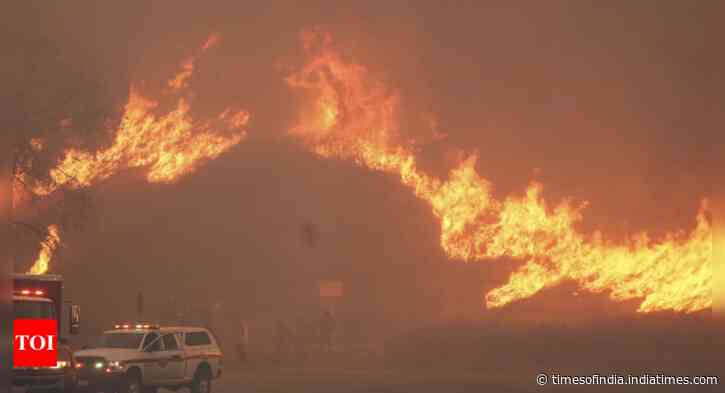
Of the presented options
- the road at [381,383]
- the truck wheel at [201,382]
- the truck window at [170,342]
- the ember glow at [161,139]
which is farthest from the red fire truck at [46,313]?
the ember glow at [161,139]

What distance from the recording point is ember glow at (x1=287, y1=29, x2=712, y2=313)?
142ft

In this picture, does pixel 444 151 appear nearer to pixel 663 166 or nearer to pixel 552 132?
pixel 552 132

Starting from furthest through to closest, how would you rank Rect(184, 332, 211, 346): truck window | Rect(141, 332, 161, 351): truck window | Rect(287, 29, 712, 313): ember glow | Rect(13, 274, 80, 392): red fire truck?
1. Rect(287, 29, 712, 313): ember glow
2. Rect(184, 332, 211, 346): truck window
3. Rect(141, 332, 161, 351): truck window
4. Rect(13, 274, 80, 392): red fire truck

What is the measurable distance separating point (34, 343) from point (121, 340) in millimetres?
18936

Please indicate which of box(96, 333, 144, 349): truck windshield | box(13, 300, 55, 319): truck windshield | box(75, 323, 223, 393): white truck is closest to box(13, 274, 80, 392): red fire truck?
box(13, 300, 55, 319): truck windshield

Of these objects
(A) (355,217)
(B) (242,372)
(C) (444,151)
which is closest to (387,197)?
(A) (355,217)

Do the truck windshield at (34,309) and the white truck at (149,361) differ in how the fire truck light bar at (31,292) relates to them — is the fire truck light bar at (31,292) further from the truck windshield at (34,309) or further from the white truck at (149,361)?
the white truck at (149,361)

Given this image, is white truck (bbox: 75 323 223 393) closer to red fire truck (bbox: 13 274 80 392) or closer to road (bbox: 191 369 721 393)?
red fire truck (bbox: 13 274 80 392)

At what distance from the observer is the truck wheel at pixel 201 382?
1030 inches

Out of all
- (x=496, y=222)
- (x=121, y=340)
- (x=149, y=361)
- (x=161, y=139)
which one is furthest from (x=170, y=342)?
(x=161, y=139)

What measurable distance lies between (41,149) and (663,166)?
32754 mm

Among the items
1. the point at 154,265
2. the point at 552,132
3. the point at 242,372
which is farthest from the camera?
the point at 154,265

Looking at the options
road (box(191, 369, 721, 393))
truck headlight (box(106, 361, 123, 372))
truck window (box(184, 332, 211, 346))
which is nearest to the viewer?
truck headlight (box(106, 361, 123, 372))

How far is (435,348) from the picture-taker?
42.4 meters
